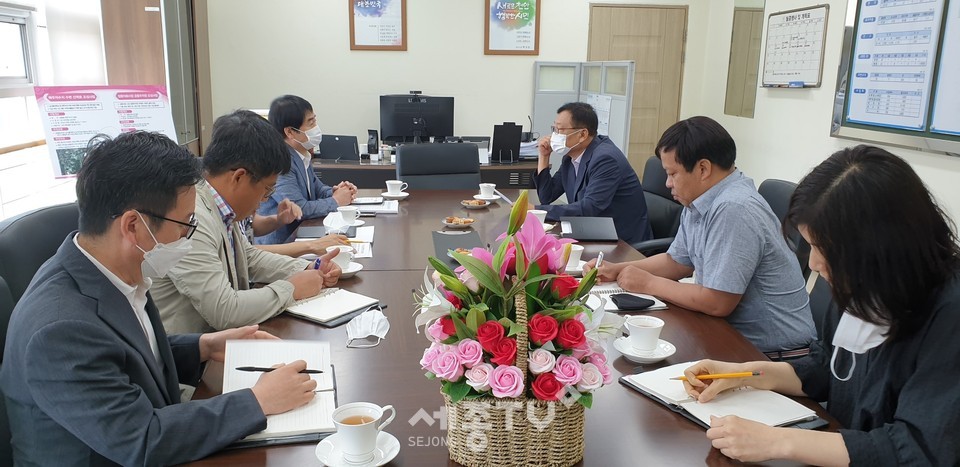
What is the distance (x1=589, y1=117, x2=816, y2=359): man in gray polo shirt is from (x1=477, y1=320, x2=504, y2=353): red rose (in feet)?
3.33

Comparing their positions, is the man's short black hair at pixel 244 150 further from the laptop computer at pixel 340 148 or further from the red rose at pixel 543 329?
the laptop computer at pixel 340 148

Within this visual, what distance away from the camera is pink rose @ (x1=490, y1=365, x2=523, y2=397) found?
3.19 feet

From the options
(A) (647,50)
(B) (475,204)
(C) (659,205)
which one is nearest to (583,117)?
(C) (659,205)

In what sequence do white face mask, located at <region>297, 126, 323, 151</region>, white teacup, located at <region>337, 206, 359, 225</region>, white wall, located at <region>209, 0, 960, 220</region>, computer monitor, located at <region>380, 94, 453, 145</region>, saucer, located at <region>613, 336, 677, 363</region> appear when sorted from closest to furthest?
1. saucer, located at <region>613, 336, 677, 363</region>
2. white teacup, located at <region>337, 206, 359, 225</region>
3. white face mask, located at <region>297, 126, 323, 151</region>
4. computer monitor, located at <region>380, 94, 453, 145</region>
5. white wall, located at <region>209, 0, 960, 220</region>

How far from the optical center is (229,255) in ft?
6.19

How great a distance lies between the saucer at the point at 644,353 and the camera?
149 centimetres

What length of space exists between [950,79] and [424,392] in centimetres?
305

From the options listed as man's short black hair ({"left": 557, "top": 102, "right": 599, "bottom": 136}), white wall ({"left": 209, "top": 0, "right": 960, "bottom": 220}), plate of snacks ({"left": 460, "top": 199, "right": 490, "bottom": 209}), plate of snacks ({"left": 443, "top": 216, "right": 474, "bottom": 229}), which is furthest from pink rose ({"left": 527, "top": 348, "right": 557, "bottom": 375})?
white wall ({"left": 209, "top": 0, "right": 960, "bottom": 220})

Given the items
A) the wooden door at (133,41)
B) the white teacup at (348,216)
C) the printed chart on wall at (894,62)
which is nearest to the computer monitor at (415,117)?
the wooden door at (133,41)

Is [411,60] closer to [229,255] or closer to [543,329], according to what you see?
[229,255]

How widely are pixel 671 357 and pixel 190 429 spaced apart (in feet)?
3.35

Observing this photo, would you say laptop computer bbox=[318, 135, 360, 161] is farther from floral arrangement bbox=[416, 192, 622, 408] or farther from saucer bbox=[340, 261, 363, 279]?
floral arrangement bbox=[416, 192, 622, 408]

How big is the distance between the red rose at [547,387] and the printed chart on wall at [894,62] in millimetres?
3056

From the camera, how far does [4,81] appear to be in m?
2.93
